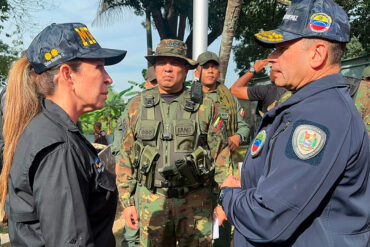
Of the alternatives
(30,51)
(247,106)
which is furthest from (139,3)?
(30,51)

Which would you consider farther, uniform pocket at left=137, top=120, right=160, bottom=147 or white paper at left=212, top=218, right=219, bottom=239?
uniform pocket at left=137, top=120, right=160, bottom=147

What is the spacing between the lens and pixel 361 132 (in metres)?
1.43

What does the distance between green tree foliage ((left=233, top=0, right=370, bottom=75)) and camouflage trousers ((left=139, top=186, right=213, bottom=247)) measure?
7.80 metres

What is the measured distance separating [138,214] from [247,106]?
33.9 feet

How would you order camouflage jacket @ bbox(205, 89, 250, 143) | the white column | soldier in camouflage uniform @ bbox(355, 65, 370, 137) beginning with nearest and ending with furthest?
soldier in camouflage uniform @ bbox(355, 65, 370, 137) → camouflage jacket @ bbox(205, 89, 250, 143) → the white column

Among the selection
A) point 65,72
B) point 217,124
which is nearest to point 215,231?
point 217,124

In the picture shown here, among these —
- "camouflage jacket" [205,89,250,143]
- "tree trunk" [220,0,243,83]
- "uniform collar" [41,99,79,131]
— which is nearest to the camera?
"uniform collar" [41,99,79,131]

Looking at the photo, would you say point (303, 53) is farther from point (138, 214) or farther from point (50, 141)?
point (138, 214)

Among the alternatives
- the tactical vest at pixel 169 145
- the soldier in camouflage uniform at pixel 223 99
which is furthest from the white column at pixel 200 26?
the tactical vest at pixel 169 145

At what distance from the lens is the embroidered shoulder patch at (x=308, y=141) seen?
133 cm

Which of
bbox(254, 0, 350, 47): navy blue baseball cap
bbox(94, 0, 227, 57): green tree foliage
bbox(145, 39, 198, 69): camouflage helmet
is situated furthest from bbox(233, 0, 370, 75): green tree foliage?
bbox(254, 0, 350, 47): navy blue baseball cap

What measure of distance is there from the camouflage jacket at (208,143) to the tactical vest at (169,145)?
2.5 inches

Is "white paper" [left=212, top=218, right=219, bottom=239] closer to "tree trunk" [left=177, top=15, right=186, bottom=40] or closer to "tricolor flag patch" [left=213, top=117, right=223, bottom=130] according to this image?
"tricolor flag patch" [left=213, top=117, right=223, bottom=130]

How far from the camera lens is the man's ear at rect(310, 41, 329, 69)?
5.09 feet
